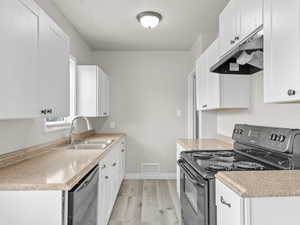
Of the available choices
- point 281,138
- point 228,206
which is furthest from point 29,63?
point 281,138

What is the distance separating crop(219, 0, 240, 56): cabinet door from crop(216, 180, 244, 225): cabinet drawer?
→ 1.14m

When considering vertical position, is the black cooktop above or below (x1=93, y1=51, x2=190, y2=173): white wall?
below

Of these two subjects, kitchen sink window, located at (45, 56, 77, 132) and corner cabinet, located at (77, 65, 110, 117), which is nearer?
kitchen sink window, located at (45, 56, 77, 132)

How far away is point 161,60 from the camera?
14.7 feet

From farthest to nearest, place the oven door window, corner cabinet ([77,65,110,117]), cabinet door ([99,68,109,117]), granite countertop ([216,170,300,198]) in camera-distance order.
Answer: cabinet door ([99,68,109,117]) < corner cabinet ([77,65,110,117]) < the oven door window < granite countertop ([216,170,300,198])

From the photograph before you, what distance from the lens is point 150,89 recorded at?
177 inches

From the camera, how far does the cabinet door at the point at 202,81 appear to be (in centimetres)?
279

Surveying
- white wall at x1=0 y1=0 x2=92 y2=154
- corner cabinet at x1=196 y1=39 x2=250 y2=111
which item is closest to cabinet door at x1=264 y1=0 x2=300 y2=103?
corner cabinet at x1=196 y1=39 x2=250 y2=111

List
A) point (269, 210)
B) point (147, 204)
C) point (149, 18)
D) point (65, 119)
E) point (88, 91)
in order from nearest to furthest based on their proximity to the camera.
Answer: point (269, 210)
point (149, 18)
point (65, 119)
point (147, 204)
point (88, 91)

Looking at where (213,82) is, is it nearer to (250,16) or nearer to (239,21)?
(239,21)

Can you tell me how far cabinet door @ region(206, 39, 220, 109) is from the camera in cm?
234

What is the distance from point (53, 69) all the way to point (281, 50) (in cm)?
151

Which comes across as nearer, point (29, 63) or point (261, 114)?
point (29, 63)

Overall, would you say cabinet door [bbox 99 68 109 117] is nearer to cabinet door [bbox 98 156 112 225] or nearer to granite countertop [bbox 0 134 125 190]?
cabinet door [bbox 98 156 112 225]
